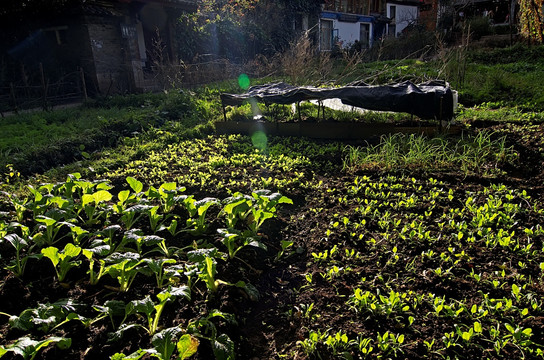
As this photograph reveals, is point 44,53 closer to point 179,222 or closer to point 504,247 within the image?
point 179,222

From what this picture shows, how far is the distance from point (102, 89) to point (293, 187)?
10.2m

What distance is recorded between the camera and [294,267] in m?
2.96

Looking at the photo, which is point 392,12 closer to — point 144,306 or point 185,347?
point 144,306

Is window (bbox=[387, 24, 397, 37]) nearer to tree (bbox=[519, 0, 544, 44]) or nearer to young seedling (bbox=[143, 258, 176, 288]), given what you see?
tree (bbox=[519, 0, 544, 44])

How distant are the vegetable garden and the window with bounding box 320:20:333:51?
2293 cm

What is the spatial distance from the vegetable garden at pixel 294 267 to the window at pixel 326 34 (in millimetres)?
22929

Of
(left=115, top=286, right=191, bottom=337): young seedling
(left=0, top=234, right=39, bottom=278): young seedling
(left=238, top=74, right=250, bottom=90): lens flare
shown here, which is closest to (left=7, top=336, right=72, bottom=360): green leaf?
(left=115, top=286, right=191, bottom=337): young seedling

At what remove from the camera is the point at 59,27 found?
40.8 feet

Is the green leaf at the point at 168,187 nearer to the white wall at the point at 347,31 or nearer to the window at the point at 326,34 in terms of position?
the window at the point at 326,34

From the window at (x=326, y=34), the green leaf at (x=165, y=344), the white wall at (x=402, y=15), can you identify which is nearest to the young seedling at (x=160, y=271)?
the green leaf at (x=165, y=344)

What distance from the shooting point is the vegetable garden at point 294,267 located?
2033 mm

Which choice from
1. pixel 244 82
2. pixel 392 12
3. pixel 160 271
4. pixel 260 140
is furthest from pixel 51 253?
pixel 392 12

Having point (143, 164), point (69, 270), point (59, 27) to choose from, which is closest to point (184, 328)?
point (69, 270)

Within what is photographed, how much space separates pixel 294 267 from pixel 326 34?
1014 inches
